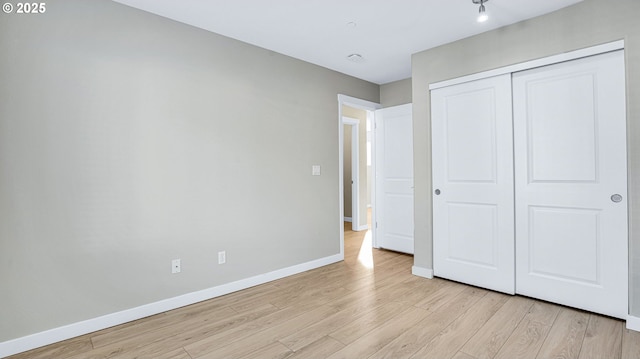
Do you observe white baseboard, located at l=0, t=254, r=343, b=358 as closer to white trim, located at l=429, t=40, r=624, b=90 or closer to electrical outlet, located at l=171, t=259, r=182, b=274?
electrical outlet, located at l=171, t=259, r=182, b=274

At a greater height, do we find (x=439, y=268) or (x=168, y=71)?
(x=168, y=71)

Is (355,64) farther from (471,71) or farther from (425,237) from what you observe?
(425,237)

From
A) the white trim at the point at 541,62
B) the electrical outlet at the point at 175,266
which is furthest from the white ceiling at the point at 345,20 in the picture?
the electrical outlet at the point at 175,266

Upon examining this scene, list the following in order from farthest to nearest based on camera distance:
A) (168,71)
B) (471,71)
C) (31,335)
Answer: (471,71) → (168,71) → (31,335)

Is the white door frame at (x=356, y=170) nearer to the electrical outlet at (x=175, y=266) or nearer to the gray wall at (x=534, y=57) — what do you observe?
the gray wall at (x=534, y=57)

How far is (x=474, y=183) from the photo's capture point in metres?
3.06

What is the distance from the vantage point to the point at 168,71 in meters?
2.63

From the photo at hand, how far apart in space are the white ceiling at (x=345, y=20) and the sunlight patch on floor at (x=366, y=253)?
2.53m

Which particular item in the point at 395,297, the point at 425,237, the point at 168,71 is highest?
the point at 168,71

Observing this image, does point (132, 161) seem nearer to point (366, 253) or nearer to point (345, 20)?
point (345, 20)

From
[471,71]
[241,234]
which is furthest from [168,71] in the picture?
[471,71]

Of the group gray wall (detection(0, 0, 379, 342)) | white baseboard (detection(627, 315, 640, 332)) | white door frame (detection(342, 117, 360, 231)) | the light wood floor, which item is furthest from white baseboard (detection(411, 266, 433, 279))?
white door frame (detection(342, 117, 360, 231))

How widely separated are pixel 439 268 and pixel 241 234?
213 centimetres

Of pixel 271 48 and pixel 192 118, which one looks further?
pixel 271 48
